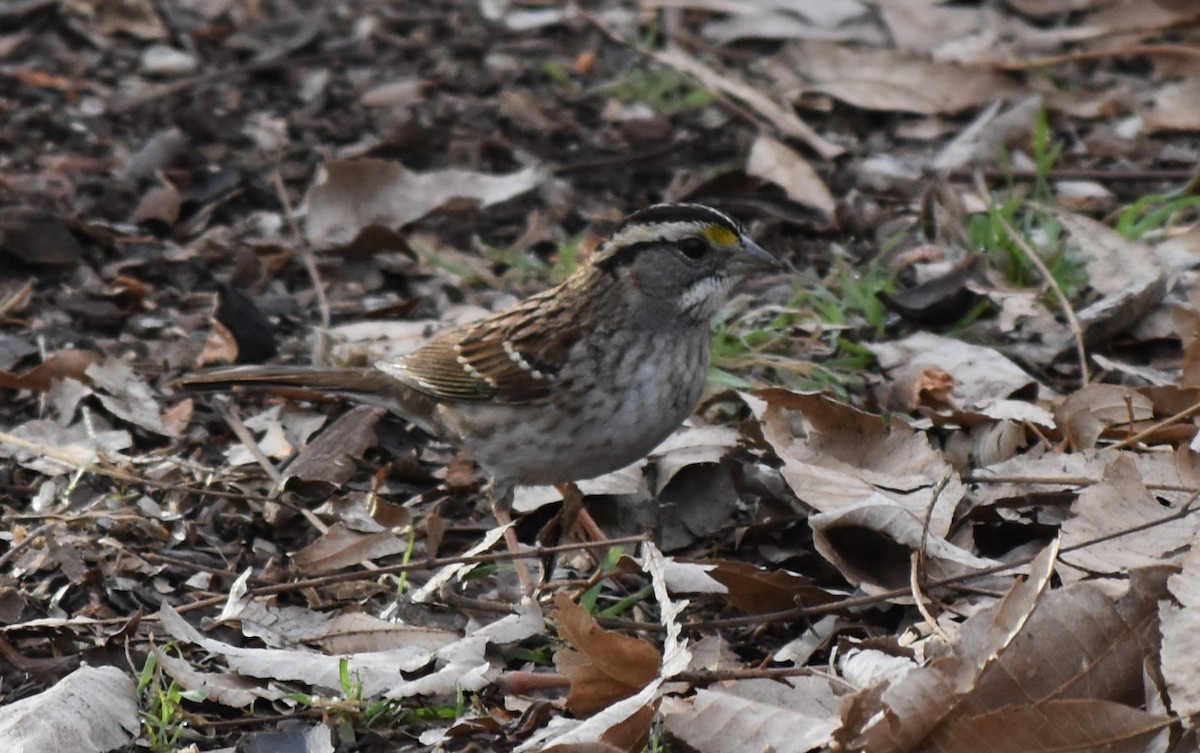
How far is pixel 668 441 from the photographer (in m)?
5.59

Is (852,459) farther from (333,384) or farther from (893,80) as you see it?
(893,80)

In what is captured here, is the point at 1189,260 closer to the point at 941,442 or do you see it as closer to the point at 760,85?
the point at 941,442

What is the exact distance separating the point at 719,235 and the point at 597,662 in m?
1.94

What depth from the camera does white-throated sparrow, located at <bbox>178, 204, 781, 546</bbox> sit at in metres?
5.12

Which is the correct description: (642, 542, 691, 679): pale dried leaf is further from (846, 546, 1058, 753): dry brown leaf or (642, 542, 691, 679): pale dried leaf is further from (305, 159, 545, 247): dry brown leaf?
(305, 159, 545, 247): dry brown leaf

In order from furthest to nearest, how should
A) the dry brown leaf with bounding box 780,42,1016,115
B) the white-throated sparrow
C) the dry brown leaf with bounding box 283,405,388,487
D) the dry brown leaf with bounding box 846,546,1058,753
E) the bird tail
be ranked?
the dry brown leaf with bounding box 780,42,1016,115, the bird tail, the dry brown leaf with bounding box 283,405,388,487, the white-throated sparrow, the dry brown leaf with bounding box 846,546,1058,753

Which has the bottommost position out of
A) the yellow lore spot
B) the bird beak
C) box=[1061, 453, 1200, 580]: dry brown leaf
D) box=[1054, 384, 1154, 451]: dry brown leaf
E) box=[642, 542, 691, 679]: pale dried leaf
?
box=[1054, 384, 1154, 451]: dry brown leaf

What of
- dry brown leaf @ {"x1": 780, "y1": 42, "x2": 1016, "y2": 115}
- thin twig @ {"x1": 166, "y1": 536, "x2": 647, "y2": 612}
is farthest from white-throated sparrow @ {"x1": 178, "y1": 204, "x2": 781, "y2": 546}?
dry brown leaf @ {"x1": 780, "y1": 42, "x2": 1016, "y2": 115}

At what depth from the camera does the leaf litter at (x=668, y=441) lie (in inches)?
156

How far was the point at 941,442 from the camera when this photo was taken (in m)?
5.28

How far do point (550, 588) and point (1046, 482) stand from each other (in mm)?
1445

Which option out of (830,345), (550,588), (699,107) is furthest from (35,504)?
(699,107)

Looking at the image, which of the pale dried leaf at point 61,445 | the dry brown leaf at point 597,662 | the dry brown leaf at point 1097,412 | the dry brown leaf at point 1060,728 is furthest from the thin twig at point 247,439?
the dry brown leaf at point 1060,728

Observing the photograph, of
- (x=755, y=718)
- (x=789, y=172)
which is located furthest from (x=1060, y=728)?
(x=789, y=172)
